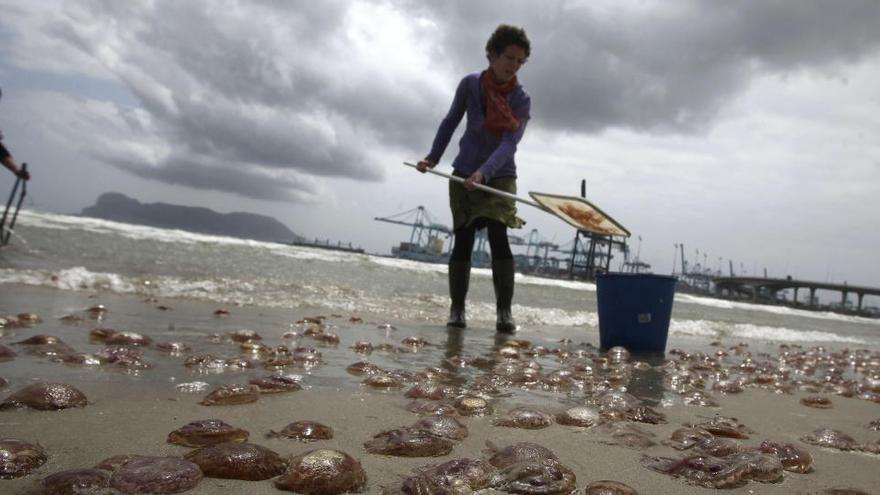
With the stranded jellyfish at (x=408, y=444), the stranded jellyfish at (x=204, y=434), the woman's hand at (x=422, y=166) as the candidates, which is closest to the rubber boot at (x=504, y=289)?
the woman's hand at (x=422, y=166)

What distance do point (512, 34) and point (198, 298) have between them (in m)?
3.40

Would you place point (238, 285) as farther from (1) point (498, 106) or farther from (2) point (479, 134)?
(1) point (498, 106)

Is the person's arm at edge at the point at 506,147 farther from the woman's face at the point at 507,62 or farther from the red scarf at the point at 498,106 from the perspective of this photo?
the woman's face at the point at 507,62

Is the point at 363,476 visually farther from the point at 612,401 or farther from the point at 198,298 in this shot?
the point at 198,298

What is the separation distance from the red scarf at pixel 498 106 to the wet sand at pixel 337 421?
7.60 ft

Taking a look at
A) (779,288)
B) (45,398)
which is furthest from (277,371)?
(779,288)

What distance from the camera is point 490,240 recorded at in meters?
4.43

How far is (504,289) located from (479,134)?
1.32 metres

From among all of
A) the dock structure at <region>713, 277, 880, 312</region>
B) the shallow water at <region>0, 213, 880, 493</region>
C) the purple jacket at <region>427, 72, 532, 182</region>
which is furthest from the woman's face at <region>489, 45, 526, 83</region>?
the dock structure at <region>713, 277, 880, 312</region>

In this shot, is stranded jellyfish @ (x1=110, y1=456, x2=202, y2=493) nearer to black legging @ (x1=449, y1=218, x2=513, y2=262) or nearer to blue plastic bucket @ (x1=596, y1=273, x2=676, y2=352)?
blue plastic bucket @ (x1=596, y1=273, x2=676, y2=352)

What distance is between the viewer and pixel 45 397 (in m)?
1.36

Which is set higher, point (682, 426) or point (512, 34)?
point (512, 34)

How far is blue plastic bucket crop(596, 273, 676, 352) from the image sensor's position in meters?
3.71

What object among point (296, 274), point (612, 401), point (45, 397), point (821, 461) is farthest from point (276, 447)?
point (296, 274)
